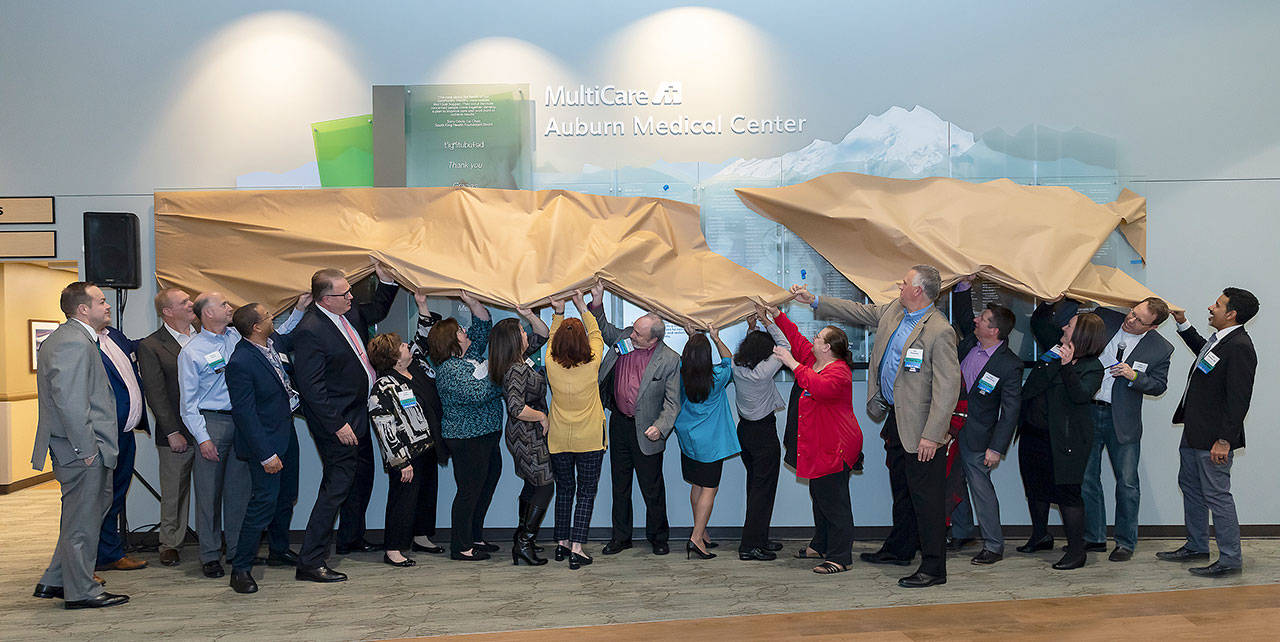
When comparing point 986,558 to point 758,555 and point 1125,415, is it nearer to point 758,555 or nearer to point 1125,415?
point 1125,415

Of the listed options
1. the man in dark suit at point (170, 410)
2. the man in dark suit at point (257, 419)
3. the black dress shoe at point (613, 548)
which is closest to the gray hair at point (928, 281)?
the black dress shoe at point (613, 548)

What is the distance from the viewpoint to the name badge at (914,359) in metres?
4.27

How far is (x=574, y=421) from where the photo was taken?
4.75 m

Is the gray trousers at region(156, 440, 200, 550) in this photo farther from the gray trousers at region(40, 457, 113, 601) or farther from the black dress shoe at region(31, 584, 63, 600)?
the gray trousers at region(40, 457, 113, 601)

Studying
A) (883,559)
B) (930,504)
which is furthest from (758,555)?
(930,504)

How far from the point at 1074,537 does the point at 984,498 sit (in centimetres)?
50

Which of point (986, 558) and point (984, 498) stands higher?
point (984, 498)

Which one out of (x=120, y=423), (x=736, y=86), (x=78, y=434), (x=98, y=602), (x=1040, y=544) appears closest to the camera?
(x=78, y=434)

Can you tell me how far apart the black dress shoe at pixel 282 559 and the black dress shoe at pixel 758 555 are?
2635 mm

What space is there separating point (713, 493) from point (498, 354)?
5.03 feet

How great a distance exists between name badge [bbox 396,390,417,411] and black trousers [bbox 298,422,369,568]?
0.34m

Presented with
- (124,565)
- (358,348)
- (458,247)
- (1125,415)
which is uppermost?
(458,247)

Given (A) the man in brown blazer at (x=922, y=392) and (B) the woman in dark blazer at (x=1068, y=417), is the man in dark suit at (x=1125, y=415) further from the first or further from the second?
(A) the man in brown blazer at (x=922, y=392)

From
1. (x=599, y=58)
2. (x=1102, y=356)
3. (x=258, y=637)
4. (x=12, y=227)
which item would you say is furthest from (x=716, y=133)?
(x=12, y=227)
